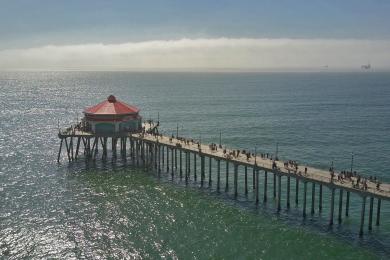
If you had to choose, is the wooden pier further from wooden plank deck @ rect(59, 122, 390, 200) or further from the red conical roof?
the red conical roof

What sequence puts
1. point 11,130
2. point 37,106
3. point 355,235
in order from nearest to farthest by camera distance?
point 355,235 < point 11,130 < point 37,106

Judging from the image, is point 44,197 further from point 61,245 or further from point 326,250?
point 326,250

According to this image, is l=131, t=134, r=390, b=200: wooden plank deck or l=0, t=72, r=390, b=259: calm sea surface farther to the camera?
l=131, t=134, r=390, b=200: wooden plank deck

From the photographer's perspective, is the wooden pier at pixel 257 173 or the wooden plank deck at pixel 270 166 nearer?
the wooden plank deck at pixel 270 166

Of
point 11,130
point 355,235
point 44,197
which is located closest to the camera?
point 355,235

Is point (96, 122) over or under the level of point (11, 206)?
over

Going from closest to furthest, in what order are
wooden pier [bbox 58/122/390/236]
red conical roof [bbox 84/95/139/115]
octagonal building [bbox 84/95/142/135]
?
wooden pier [bbox 58/122/390/236], octagonal building [bbox 84/95/142/135], red conical roof [bbox 84/95/139/115]

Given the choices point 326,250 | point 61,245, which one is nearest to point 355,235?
point 326,250

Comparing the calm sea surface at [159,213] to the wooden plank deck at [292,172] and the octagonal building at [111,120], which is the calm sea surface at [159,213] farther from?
the octagonal building at [111,120]

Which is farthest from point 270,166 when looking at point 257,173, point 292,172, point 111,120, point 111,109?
point 111,109

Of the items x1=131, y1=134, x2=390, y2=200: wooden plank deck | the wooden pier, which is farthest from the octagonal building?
x1=131, y1=134, x2=390, y2=200: wooden plank deck

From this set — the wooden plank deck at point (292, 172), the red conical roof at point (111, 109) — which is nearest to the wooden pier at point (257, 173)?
the wooden plank deck at point (292, 172)
